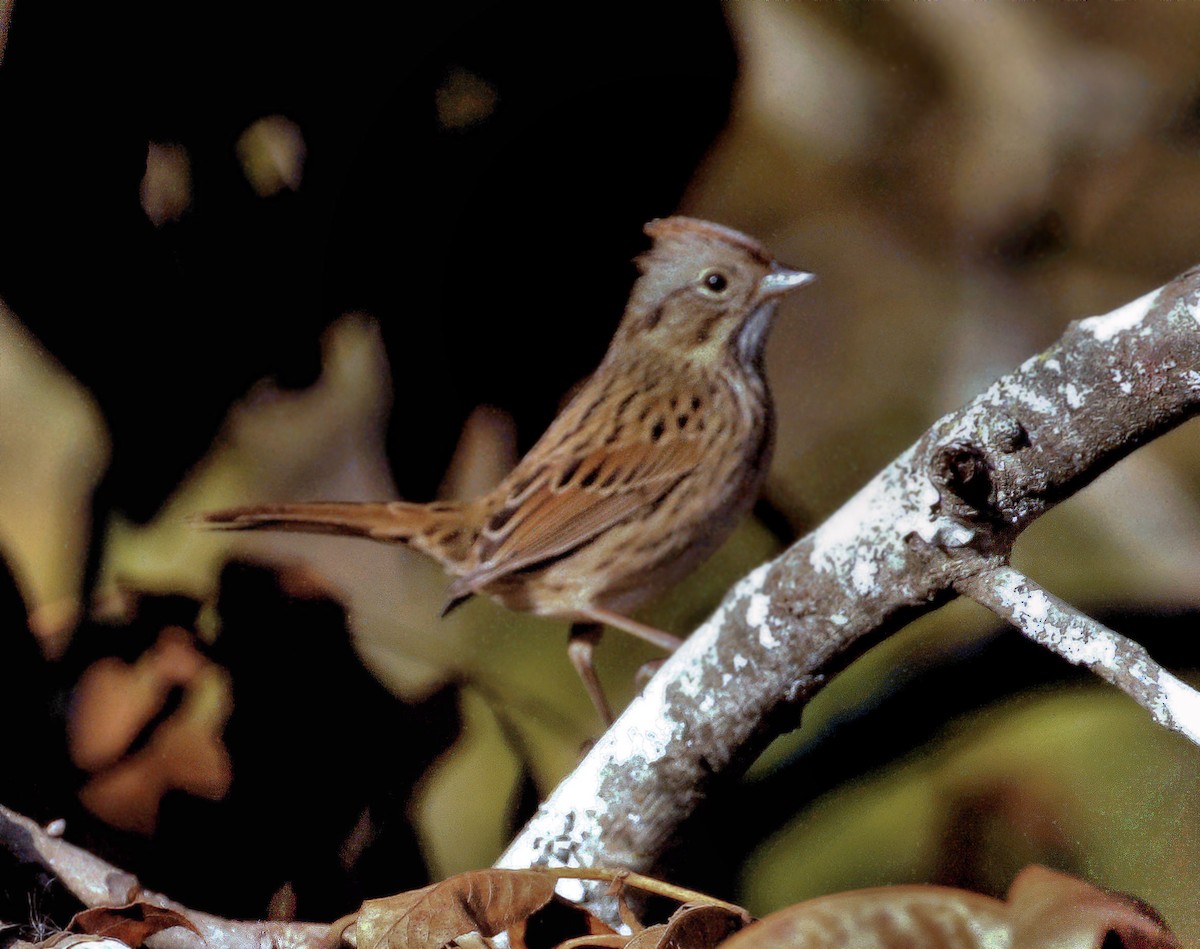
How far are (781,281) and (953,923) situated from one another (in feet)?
1.33

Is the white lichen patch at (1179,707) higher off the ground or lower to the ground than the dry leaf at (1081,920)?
higher

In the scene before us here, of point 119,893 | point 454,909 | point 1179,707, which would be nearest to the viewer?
point 1179,707

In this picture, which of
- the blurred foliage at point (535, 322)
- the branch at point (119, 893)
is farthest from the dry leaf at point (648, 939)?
the branch at point (119, 893)

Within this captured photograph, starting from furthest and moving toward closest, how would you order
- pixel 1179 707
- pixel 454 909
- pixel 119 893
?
1. pixel 119 893
2. pixel 454 909
3. pixel 1179 707

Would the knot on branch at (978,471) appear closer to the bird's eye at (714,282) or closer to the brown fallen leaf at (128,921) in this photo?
the bird's eye at (714,282)

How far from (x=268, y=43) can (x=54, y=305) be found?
0.23 metres

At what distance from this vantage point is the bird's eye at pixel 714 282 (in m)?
0.81

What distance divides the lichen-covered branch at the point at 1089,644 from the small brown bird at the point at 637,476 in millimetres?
219

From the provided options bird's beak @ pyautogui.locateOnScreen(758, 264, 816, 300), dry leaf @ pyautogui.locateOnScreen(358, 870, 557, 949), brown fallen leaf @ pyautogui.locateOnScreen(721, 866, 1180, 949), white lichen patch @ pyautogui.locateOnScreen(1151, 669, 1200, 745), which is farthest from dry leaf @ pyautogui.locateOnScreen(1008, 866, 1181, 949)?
bird's beak @ pyautogui.locateOnScreen(758, 264, 816, 300)

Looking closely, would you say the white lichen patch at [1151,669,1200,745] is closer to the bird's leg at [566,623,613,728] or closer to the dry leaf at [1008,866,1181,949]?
the dry leaf at [1008,866,1181,949]

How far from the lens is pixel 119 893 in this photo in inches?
30.7

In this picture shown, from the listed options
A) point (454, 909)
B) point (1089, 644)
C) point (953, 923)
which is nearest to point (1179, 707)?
point (1089, 644)

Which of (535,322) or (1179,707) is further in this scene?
(535,322)

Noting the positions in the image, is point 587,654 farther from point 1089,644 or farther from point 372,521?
point 1089,644
